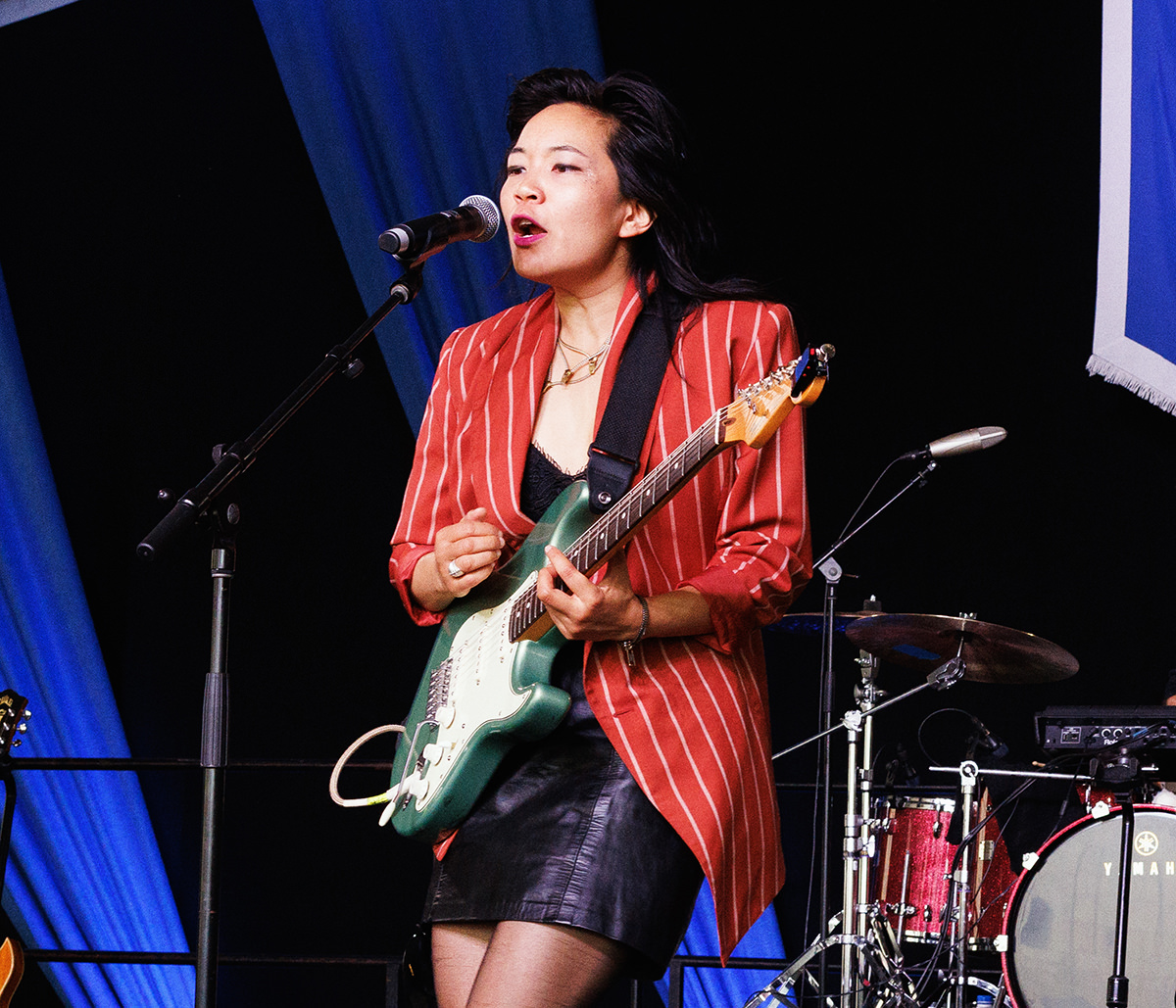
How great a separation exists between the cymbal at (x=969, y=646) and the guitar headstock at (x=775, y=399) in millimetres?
2147

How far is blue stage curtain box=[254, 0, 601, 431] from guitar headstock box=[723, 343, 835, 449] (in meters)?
2.71

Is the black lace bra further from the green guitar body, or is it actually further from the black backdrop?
the black backdrop

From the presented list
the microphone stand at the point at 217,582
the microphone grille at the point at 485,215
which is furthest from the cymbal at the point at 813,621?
the microphone stand at the point at 217,582

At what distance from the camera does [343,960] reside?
141 inches

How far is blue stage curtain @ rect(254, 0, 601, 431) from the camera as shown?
166 inches

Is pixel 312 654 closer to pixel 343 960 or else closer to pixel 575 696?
pixel 343 960

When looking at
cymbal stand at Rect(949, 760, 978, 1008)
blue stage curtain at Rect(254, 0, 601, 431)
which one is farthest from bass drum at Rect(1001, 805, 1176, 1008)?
blue stage curtain at Rect(254, 0, 601, 431)

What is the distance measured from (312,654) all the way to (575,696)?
295cm

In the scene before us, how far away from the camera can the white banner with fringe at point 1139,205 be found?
4.14 m

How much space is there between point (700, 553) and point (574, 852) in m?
0.42

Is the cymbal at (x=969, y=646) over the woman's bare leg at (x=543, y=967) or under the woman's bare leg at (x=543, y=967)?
under

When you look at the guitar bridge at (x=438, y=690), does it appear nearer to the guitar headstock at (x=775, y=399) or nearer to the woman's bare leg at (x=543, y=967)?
the woman's bare leg at (x=543, y=967)

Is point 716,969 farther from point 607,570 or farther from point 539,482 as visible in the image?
point 607,570

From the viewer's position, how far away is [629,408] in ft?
5.76
